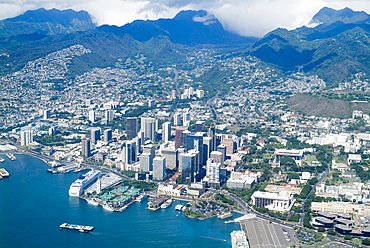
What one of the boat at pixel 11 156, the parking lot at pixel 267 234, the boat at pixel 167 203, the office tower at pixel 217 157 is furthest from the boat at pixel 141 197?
the boat at pixel 11 156

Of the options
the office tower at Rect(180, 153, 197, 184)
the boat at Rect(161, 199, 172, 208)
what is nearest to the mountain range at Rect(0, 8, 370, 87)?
the office tower at Rect(180, 153, 197, 184)

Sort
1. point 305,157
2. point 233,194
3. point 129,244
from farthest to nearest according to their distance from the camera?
1. point 305,157
2. point 233,194
3. point 129,244

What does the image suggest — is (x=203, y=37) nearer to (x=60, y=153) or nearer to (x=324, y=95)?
(x=324, y=95)

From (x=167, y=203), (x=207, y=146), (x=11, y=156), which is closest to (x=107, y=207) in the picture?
(x=167, y=203)

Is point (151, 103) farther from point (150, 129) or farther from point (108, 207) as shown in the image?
point (108, 207)

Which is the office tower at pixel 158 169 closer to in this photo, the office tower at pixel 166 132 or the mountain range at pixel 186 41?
the office tower at pixel 166 132

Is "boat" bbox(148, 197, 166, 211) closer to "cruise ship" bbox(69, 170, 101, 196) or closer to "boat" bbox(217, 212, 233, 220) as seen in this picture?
"boat" bbox(217, 212, 233, 220)

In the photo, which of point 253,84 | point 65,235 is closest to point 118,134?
point 65,235
